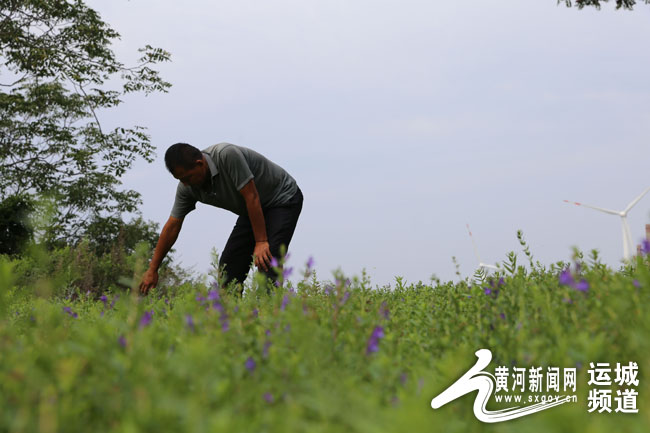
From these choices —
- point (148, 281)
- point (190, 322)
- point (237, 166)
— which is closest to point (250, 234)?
point (237, 166)

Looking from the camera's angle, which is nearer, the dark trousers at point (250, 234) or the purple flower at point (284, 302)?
the purple flower at point (284, 302)

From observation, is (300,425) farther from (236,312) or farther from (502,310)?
(502,310)

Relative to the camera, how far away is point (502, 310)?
3463 millimetres

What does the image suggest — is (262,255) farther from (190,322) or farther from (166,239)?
(190,322)

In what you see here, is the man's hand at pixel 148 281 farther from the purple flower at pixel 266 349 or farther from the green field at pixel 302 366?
the purple flower at pixel 266 349

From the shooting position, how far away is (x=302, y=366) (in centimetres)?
246

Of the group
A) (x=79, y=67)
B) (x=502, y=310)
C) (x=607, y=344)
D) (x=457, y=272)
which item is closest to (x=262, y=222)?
(x=457, y=272)

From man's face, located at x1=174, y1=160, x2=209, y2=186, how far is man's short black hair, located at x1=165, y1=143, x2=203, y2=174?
46 millimetres

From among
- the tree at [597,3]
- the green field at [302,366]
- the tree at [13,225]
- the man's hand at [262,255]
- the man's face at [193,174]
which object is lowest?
the green field at [302,366]

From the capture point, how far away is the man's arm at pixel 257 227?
627 cm

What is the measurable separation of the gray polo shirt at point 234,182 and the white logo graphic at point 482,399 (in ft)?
14.6

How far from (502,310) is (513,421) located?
1.20 m

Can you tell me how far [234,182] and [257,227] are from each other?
66 cm

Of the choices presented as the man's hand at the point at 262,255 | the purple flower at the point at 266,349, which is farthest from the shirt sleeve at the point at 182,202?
the purple flower at the point at 266,349
